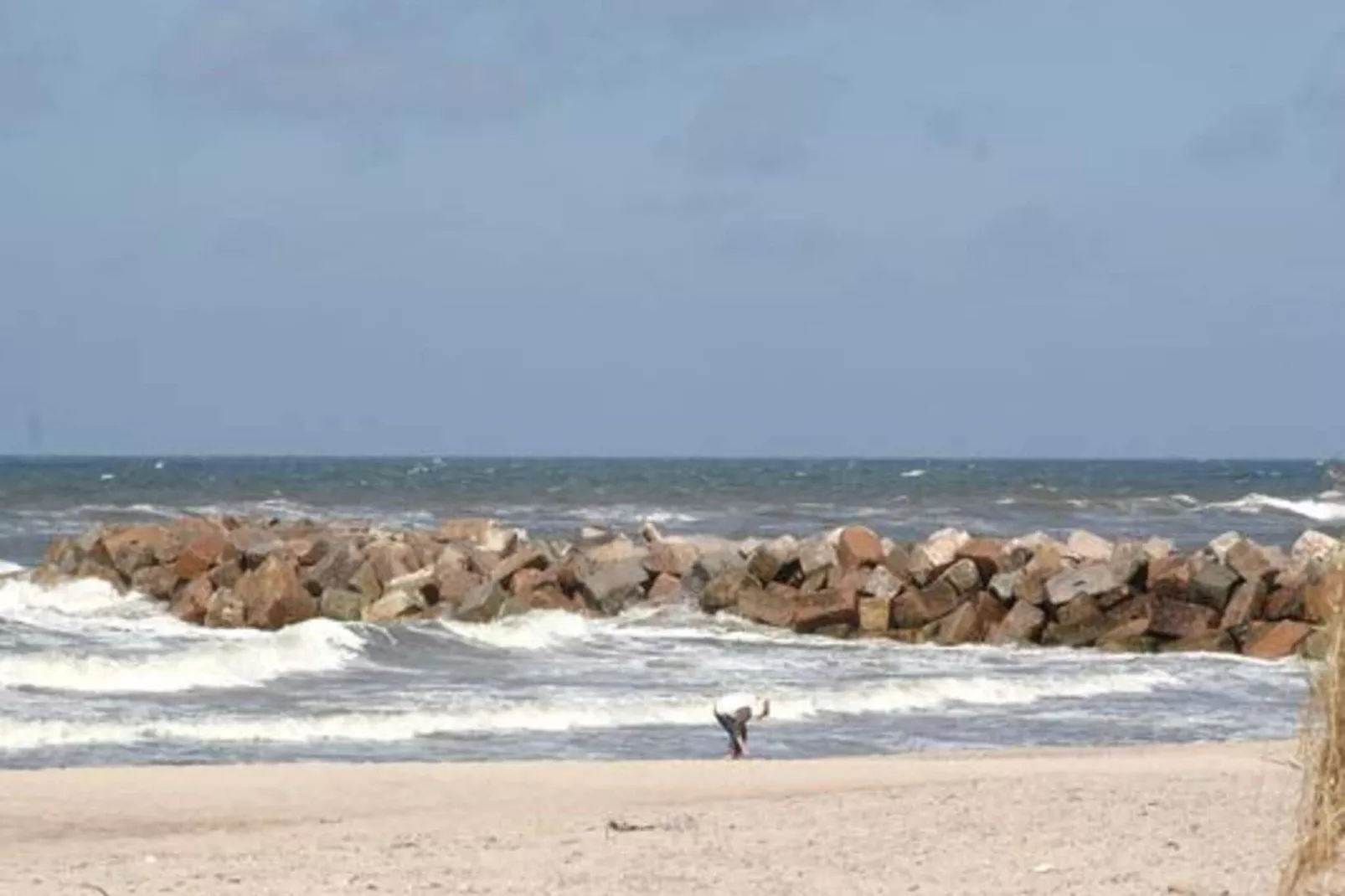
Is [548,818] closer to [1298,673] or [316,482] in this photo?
[1298,673]

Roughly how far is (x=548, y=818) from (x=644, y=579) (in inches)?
565

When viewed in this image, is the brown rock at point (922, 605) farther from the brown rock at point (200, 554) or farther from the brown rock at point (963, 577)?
the brown rock at point (200, 554)

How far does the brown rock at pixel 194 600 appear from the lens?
23281 mm

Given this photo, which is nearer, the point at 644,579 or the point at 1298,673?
the point at 1298,673

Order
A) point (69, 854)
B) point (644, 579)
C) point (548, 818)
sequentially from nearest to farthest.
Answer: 1. point (69, 854)
2. point (548, 818)
3. point (644, 579)

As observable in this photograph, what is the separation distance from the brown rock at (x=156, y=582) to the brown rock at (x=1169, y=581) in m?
10.3

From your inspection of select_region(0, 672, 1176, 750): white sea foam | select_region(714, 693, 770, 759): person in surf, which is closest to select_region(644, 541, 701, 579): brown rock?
select_region(0, 672, 1176, 750): white sea foam

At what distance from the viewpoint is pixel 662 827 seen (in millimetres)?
9500

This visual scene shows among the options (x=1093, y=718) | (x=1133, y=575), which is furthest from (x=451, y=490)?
(x=1093, y=718)

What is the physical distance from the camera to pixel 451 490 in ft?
212

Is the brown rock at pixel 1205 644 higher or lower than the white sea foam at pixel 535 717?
higher

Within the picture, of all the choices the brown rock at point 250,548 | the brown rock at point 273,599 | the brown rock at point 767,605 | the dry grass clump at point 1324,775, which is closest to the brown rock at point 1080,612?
the brown rock at point 767,605

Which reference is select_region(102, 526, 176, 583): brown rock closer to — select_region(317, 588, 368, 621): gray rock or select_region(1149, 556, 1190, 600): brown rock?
select_region(317, 588, 368, 621): gray rock

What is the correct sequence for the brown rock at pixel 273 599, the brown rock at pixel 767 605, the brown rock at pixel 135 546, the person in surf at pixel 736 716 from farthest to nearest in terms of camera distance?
the brown rock at pixel 135 546
the brown rock at pixel 767 605
the brown rock at pixel 273 599
the person in surf at pixel 736 716
